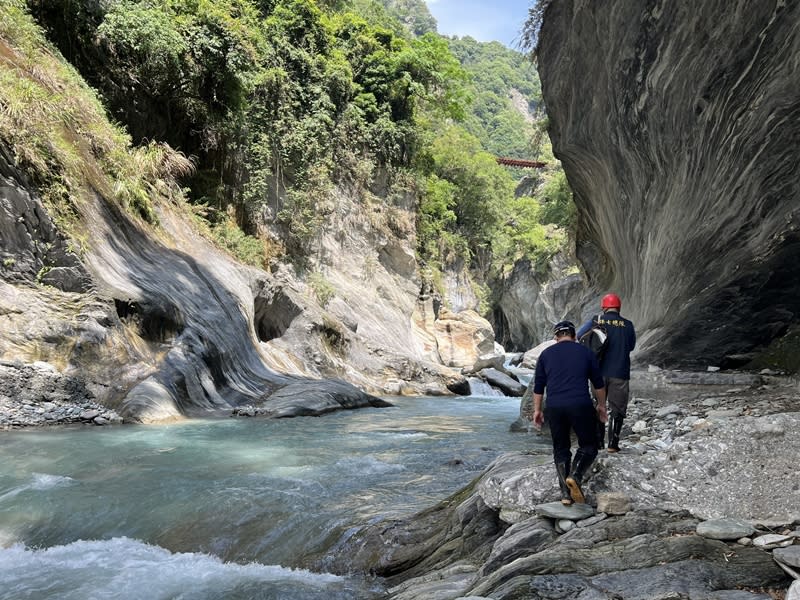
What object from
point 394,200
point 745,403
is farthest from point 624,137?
point 394,200

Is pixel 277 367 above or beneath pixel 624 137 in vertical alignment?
beneath

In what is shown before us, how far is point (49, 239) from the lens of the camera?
962 cm

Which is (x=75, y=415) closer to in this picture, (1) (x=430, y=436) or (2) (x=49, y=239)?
(2) (x=49, y=239)

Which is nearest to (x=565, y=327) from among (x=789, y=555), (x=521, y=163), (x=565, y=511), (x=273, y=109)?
(x=565, y=511)

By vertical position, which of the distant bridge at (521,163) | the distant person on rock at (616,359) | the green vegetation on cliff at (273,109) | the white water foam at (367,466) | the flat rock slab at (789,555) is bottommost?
the white water foam at (367,466)

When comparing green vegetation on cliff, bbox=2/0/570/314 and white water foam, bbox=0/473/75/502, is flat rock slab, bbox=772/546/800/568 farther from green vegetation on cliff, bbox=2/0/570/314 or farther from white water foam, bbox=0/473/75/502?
green vegetation on cliff, bbox=2/0/570/314

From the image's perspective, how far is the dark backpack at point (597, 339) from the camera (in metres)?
5.04

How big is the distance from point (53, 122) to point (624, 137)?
424 inches

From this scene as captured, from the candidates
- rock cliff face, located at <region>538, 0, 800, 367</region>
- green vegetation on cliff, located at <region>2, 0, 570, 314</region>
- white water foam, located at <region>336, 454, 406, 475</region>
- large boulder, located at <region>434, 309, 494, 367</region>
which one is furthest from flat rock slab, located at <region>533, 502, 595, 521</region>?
large boulder, located at <region>434, 309, 494, 367</region>

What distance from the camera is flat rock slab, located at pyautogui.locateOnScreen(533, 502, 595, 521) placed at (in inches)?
142

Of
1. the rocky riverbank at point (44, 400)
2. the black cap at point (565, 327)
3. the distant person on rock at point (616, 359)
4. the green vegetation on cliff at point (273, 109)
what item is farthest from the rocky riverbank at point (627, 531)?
the green vegetation on cliff at point (273, 109)

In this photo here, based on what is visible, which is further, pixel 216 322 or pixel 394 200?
pixel 394 200

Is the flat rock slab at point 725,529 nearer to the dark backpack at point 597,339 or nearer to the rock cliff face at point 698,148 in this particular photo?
the dark backpack at point 597,339

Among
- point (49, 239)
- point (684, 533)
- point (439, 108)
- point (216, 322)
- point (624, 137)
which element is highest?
point (439, 108)
